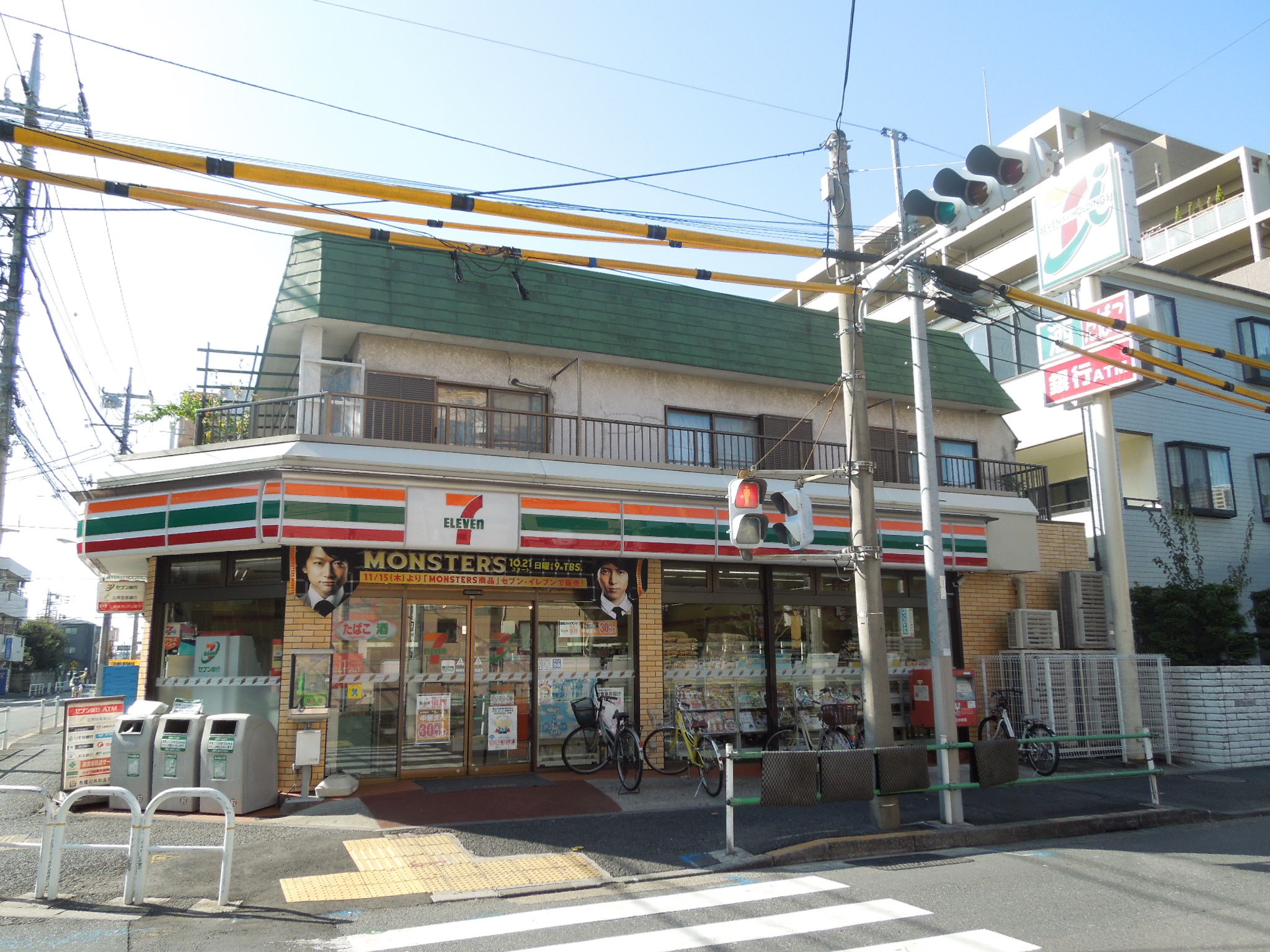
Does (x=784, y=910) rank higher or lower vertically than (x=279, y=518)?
lower

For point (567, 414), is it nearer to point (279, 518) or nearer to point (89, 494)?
point (279, 518)

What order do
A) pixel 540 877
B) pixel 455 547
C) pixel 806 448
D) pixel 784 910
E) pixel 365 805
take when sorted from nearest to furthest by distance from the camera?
pixel 784 910, pixel 540 877, pixel 365 805, pixel 455 547, pixel 806 448

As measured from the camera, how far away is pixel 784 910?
7.23 meters

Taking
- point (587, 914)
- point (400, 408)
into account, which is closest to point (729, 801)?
point (587, 914)

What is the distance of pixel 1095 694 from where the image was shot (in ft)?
51.8

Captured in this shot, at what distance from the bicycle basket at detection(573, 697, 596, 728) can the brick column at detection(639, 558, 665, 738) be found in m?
0.82

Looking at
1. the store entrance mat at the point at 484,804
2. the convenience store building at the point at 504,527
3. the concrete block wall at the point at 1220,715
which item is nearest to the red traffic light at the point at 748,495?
the convenience store building at the point at 504,527

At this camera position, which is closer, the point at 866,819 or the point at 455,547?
the point at 866,819

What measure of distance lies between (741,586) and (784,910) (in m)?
8.21

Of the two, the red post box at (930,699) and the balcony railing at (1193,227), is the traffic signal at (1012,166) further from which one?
the balcony railing at (1193,227)

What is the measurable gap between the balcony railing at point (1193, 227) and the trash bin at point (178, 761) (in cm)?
3702

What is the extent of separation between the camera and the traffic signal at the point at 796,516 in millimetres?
10148

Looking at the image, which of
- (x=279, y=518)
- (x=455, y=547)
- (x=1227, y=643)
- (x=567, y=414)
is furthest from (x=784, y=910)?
(x=1227, y=643)

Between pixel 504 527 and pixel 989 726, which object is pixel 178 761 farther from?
pixel 989 726
